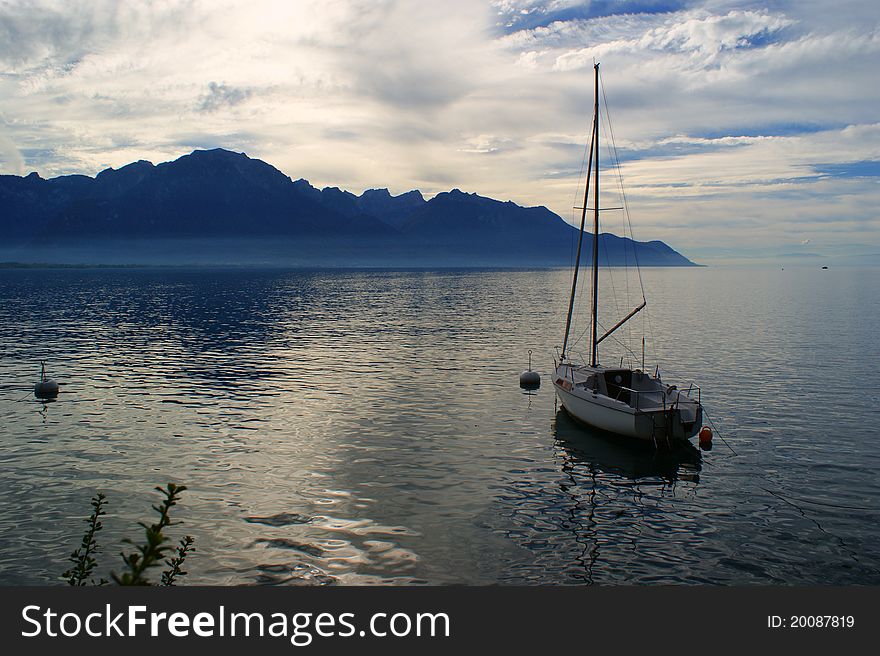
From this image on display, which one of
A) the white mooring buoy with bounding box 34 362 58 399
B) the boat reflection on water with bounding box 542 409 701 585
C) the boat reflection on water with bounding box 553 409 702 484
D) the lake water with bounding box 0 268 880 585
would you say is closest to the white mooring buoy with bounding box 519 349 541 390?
the lake water with bounding box 0 268 880 585

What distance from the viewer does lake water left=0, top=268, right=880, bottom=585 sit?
19.5 metres

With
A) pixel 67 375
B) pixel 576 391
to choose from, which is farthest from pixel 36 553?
pixel 67 375

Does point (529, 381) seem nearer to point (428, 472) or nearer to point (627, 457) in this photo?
point (627, 457)

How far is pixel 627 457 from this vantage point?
30.6 metres

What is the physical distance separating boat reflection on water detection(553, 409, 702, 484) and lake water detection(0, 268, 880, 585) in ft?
0.50

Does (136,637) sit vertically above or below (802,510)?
above

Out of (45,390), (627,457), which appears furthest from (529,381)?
(45,390)

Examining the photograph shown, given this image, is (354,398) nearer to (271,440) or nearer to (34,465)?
(271,440)

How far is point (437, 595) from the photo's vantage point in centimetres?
970

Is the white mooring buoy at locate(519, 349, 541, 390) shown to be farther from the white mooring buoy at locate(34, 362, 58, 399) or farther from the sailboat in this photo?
the white mooring buoy at locate(34, 362, 58, 399)

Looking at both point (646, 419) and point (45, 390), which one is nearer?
point (646, 419)

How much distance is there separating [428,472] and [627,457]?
33.2 ft

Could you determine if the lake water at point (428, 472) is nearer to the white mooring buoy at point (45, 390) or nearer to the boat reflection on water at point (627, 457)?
the boat reflection on water at point (627, 457)

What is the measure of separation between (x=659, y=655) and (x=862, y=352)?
218 feet
